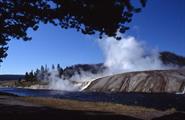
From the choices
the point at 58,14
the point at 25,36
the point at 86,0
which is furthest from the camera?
the point at 25,36

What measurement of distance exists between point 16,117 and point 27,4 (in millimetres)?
8240

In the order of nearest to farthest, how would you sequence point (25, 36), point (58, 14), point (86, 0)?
point (86, 0)
point (58, 14)
point (25, 36)

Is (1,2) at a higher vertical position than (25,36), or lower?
higher

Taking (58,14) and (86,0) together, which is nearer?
(86,0)

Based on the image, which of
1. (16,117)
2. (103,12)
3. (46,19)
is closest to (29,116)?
(16,117)

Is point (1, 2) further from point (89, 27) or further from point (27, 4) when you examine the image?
point (89, 27)

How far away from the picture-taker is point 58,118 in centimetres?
2519

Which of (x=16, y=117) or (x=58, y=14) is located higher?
(x=58, y=14)

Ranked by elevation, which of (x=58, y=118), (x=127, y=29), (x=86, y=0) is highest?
(x=86, y=0)

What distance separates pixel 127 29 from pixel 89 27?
9.33 ft

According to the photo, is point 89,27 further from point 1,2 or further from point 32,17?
point 1,2

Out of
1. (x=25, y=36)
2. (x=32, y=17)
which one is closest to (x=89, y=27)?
(x=32, y=17)

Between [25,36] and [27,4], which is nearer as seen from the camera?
[27,4]

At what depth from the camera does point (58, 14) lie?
88.3 ft
